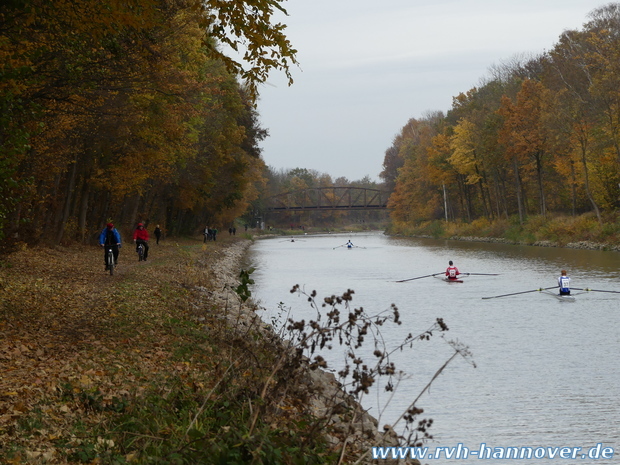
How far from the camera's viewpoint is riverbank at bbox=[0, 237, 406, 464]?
6230 mm

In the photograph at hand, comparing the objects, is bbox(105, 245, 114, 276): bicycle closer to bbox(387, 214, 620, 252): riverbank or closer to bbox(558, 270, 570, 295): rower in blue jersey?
bbox(558, 270, 570, 295): rower in blue jersey

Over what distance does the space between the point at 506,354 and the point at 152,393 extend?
9.64 metres

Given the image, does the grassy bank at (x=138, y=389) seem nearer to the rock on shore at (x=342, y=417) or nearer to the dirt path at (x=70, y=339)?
the dirt path at (x=70, y=339)

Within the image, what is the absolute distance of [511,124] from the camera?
60.1 metres

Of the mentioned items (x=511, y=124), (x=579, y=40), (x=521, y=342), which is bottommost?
(x=521, y=342)

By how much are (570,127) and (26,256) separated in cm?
3721

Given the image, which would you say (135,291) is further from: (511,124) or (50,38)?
(511,124)

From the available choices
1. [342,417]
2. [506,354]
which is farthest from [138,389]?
[506,354]

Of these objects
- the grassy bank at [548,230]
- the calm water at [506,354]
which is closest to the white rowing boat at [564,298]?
the calm water at [506,354]

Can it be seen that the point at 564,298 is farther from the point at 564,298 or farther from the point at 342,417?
the point at 342,417

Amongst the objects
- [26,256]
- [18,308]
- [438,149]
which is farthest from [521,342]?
[438,149]

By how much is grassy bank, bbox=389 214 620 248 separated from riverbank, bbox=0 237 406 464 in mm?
39329

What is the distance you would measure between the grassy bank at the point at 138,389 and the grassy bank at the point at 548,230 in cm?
3870

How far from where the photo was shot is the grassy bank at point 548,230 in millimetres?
49219
